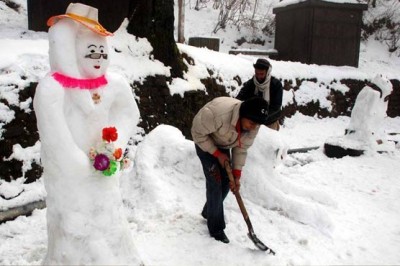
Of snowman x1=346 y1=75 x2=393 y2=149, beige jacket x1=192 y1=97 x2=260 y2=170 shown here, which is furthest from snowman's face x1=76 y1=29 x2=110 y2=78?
snowman x1=346 y1=75 x2=393 y2=149

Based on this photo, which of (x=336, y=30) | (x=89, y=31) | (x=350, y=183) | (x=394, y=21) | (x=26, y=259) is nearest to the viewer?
(x=89, y=31)

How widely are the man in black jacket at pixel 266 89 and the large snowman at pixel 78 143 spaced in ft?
7.81

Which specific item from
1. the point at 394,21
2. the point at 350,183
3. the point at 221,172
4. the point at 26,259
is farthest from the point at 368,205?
the point at 394,21

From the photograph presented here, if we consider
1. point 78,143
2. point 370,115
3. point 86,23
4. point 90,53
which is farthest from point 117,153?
point 370,115

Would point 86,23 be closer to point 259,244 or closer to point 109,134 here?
point 109,134

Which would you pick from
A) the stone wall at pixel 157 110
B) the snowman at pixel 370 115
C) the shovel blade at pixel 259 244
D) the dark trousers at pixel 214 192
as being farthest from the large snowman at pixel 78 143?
the snowman at pixel 370 115

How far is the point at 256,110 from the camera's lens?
3.00m

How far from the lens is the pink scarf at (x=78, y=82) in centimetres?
237

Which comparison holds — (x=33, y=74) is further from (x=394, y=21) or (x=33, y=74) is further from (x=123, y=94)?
(x=394, y=21)

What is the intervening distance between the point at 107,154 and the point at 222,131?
1.22 m

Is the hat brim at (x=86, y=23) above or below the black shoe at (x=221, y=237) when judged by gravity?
above

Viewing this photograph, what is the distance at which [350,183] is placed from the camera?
5504 millimetres

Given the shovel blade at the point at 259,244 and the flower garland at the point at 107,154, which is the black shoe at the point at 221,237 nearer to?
the shovel blade at the point at 259,244

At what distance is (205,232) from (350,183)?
9.46 ft
